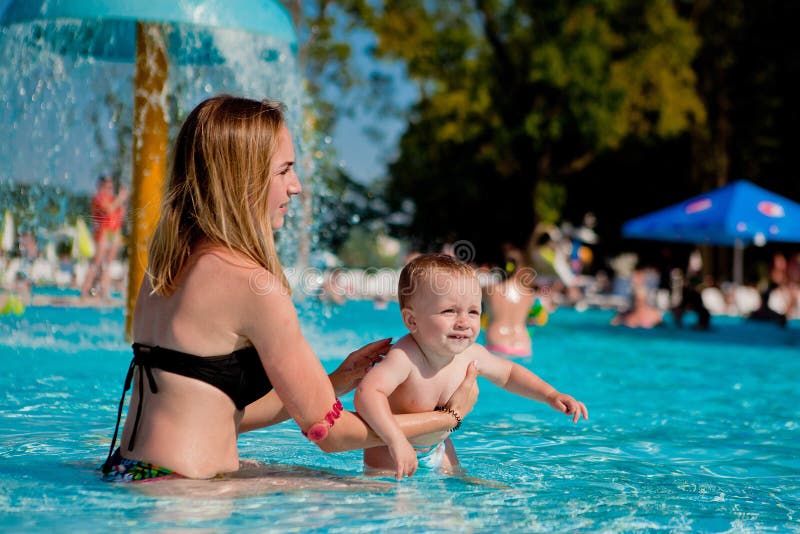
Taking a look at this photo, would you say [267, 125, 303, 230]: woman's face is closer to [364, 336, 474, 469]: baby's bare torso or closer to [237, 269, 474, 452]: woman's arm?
[237, 269, 474, 452]: woman's arm

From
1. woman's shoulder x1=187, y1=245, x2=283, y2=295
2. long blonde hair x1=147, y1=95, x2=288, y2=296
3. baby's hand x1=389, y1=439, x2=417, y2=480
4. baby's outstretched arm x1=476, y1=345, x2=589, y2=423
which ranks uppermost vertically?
long blonde hair x1=147, y1=95, x2=288, y2=296

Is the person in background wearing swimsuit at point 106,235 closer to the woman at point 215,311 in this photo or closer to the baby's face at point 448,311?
the baby's face at point 448,311

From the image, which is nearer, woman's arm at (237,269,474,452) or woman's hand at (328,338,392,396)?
woman's arm at (237,269,474,452)

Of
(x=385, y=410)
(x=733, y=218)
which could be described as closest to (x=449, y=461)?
(x=385, y=410)

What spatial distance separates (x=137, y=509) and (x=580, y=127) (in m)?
25.0

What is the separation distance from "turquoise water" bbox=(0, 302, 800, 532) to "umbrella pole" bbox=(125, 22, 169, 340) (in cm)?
108

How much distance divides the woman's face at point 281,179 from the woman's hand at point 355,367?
2.18 feet

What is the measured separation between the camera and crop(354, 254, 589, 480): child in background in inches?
136

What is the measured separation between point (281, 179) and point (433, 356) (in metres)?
0.98

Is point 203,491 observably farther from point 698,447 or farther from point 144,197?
point 144,197

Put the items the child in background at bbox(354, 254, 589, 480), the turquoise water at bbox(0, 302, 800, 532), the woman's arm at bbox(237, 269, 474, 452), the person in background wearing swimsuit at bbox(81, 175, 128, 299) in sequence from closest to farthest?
1. the woman's arm at bbox(237, 269, 474, 452)
2. the turquoise water at bbox(0, 302, 800, 532)
3. the child in background at bbox(354, 254, 589, 480)
4. the person in background wearing swimsuit at bbox(81, 175, 128, 299)

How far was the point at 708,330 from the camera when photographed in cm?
1630

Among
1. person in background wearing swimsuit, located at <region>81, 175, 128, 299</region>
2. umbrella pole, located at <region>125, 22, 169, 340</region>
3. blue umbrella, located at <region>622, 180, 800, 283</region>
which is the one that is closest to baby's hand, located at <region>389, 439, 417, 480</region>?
umbrella pole, located at <region>125, 22, 169, 340</region>

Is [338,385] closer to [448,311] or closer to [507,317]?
[448,311]
